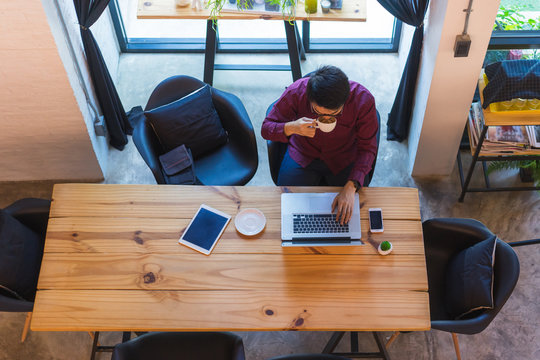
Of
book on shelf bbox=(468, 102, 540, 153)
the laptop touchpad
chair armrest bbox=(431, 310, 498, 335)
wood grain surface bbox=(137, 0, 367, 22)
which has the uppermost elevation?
wood grain surface bbox=(137, 0, 367, 22)

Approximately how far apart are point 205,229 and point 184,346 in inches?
23.2

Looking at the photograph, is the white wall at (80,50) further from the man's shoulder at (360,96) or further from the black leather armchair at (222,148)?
the man's shoulder at (360,96)

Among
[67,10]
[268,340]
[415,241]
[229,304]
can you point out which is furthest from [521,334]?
[67,10]

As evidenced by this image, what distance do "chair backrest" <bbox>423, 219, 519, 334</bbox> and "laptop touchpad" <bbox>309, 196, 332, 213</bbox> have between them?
Result: 0.59 m

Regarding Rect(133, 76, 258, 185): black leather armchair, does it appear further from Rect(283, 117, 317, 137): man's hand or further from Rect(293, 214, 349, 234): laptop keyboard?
Rect(293, 214, 349, 234): laptop keyboard

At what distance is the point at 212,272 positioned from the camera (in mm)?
2385

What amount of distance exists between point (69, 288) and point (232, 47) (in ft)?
8.87

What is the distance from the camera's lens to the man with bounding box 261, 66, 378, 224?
2.38 metres

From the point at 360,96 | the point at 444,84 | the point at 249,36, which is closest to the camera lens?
the point at 360,96

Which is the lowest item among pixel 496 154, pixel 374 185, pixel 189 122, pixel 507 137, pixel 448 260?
pixel 374 185

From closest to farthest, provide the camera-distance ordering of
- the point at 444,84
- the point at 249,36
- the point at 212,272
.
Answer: the point at 212,272 < the point at 444,84 < the point at 249,36

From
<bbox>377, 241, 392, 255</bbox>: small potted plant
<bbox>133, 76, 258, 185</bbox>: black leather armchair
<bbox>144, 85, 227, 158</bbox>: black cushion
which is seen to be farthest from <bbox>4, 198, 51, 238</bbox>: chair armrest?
<bbox>377, 241, 392, 255</bbox>: small potted plant

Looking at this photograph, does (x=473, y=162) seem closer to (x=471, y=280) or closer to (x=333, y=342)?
(x=471, y=280)

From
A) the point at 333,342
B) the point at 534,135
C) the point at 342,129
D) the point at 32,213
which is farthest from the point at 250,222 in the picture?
the point at 534,135
